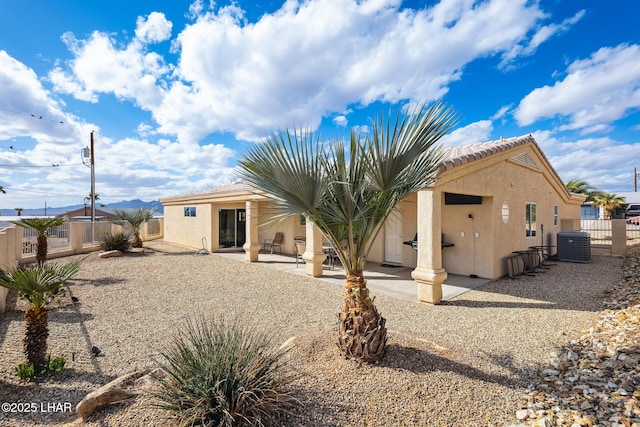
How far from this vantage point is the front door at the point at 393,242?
1244 centimetres

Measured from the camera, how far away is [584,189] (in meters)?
26.7

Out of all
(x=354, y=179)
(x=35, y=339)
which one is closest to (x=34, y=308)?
(x=35, y=339)

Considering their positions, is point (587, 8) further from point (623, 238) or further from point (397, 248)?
point (623, 238)

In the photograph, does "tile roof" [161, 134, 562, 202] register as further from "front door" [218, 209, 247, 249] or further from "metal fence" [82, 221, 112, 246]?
"metal fence" [82, 221, 112, 246]

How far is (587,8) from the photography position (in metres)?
9.30

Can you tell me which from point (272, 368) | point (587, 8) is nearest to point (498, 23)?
point (587, 8)

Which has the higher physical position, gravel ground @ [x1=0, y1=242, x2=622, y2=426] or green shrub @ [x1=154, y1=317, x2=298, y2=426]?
green shrub @ [x1=154, y1=317, x2=298, y2=426]

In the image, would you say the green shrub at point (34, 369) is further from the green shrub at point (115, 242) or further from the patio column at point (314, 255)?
the green shrub at point (115, 242)

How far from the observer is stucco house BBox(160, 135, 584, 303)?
761 centimetres

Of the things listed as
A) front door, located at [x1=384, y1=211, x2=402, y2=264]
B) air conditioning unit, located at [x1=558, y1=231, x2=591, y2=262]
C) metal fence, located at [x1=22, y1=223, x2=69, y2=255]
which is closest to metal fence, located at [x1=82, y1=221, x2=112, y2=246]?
metal fence, located at [x1=22, y1=223, x2=69, y2=255]

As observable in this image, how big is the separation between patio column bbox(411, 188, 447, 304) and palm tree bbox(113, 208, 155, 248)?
16647 millimetres


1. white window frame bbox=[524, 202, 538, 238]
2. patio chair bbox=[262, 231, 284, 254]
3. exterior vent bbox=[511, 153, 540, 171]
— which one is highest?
exterior vent bbox=[511, 153, 540, 171]

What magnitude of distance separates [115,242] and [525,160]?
19.8 meters

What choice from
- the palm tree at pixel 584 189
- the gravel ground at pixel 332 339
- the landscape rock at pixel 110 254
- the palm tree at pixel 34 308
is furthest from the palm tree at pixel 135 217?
the palm tree at pixel 584 189
